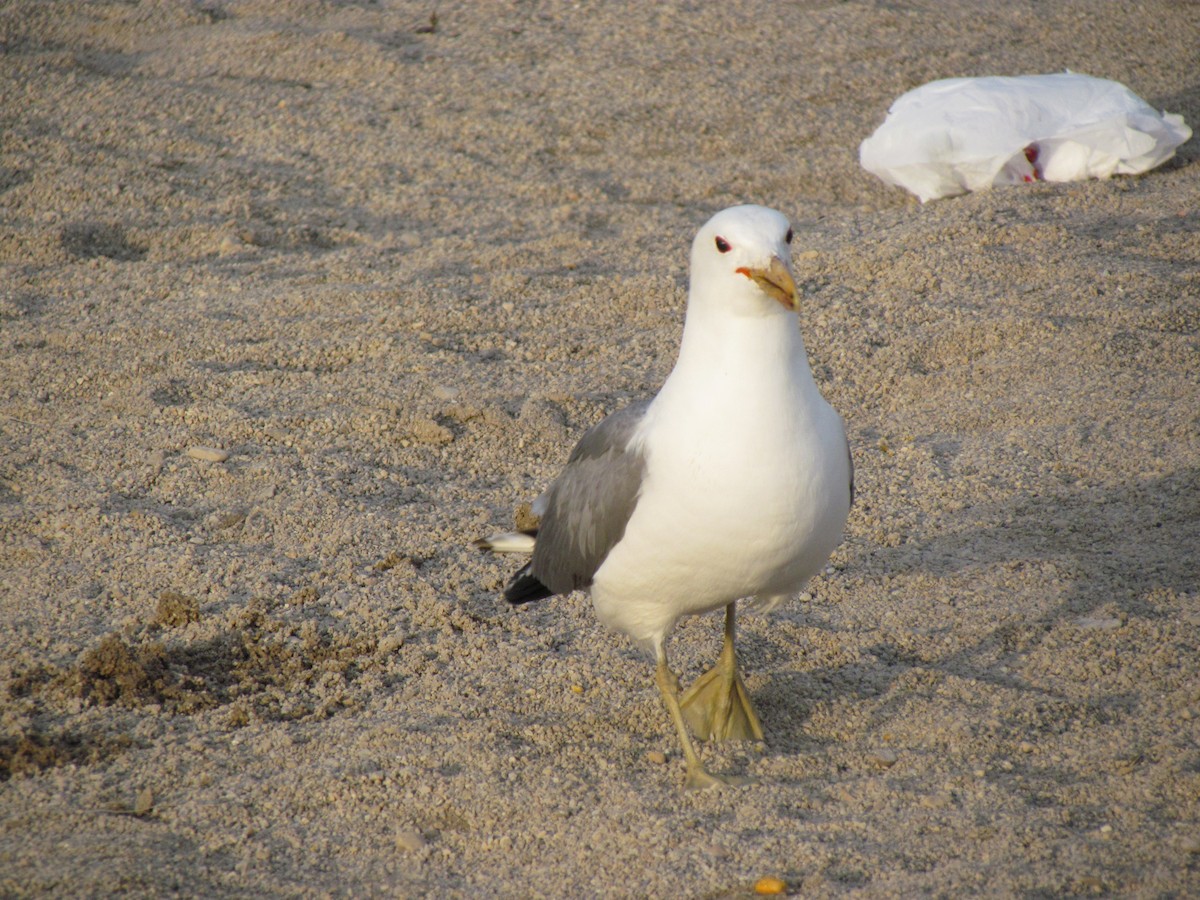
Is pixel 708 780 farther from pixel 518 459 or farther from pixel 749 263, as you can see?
pixel 518 459

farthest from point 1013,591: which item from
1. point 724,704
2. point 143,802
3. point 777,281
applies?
point 143,802

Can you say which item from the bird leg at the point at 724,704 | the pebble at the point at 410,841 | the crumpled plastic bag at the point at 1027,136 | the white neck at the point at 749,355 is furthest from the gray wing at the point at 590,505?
the crumpled plastic bag at the point at 1027,136

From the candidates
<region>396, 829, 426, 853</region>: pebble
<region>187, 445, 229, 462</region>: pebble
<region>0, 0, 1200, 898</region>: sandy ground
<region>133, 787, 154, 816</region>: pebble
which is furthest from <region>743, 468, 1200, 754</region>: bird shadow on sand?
<region>187, 445, 229, 462</region>: pebble

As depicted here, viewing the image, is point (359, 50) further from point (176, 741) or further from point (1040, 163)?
point (176, 741)

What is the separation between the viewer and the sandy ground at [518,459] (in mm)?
2863

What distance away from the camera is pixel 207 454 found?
4.60 meters

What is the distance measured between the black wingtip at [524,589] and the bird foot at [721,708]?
1.87ft

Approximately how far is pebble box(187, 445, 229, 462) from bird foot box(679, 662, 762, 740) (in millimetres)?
2212

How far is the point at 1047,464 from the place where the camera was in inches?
180

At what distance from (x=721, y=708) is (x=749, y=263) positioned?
4.25ft

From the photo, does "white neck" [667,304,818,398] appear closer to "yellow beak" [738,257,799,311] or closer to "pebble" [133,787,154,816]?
"yellow beak" [738,257,799,311]

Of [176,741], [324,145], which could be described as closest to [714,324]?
[176,741]

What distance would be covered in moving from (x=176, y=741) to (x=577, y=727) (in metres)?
1.10

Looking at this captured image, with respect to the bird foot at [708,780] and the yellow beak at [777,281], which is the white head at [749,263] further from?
the bird foot at [708,780]
